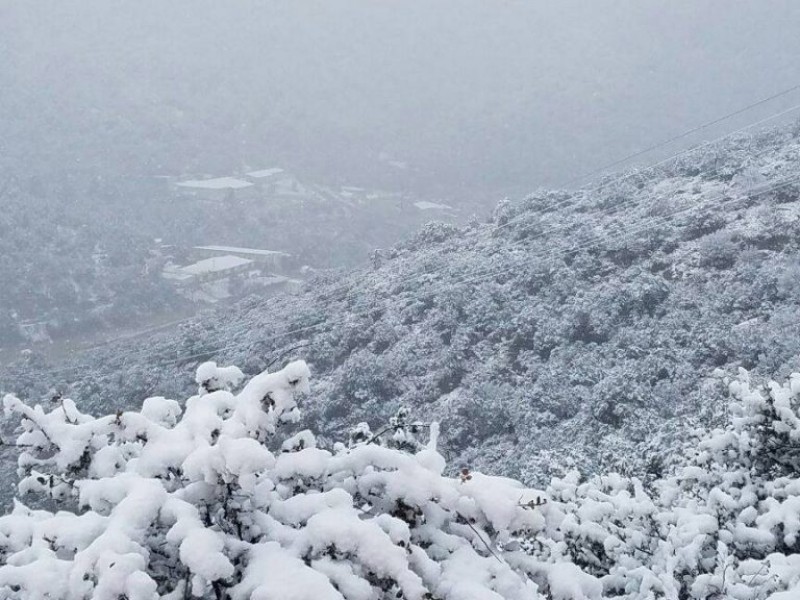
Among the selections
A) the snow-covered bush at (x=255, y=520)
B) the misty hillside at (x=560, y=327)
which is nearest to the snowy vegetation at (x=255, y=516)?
the snow-covered bush at (x=255, y=520)

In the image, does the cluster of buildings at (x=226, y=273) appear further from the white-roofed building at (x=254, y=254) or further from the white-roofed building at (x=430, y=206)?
the white-roofed building at (x=430, y=206)

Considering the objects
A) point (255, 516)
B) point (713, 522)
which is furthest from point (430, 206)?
point (255, 516)

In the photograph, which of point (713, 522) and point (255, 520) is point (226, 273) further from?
point (255, 520)

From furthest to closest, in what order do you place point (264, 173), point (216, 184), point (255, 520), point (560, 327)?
point (264, 173), point (216, 184), point (560, 327), point (255, 520)

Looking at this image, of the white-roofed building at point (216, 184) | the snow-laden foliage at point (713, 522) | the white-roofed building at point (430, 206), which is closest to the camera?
the snow-laden foliage at point (713, 522)

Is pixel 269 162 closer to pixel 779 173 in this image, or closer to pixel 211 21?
pixel 211 21
